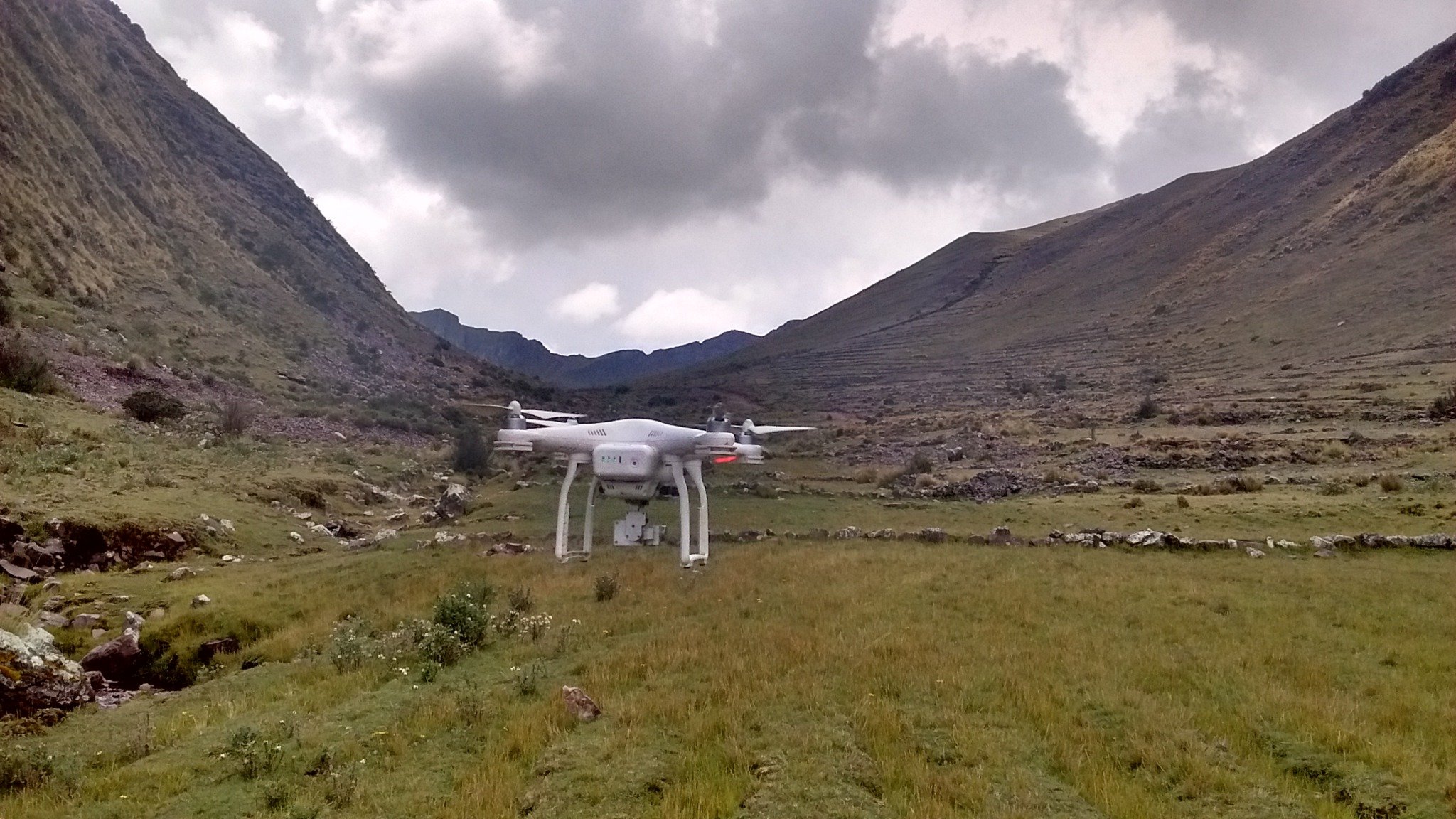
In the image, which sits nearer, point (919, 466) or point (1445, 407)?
point (1445, 407)

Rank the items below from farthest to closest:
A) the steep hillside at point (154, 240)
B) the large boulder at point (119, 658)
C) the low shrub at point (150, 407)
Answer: the steep hillside at point (154, 240) → the low shrub at point (150, 407) → the large boulder at point (119, 658)

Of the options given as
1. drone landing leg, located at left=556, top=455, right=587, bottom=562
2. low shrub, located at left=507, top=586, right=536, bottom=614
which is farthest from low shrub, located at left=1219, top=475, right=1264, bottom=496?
low shrub, located at left=507, top=586, right=536, bottom=614

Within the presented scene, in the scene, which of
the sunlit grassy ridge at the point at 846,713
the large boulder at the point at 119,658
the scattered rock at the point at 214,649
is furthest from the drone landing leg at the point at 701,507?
the large boulder at the point at 119,658

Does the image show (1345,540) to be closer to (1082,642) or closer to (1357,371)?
(1082,642)

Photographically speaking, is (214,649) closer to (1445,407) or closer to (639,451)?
(639,451)

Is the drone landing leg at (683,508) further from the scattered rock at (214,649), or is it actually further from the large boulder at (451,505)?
the large boulder at (451,505)

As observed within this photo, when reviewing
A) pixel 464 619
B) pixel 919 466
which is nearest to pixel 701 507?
pixel 464 619
